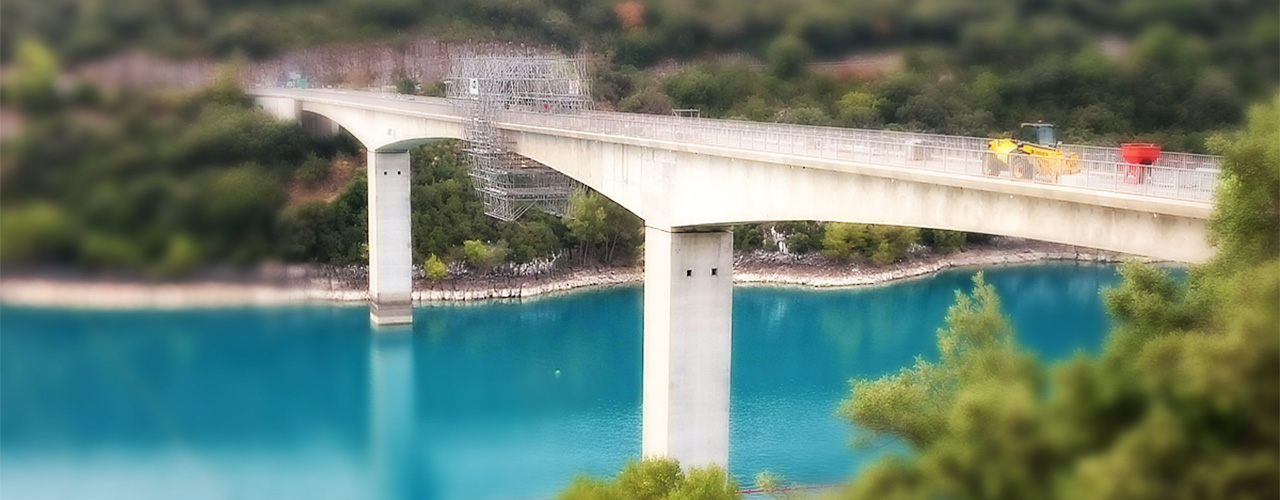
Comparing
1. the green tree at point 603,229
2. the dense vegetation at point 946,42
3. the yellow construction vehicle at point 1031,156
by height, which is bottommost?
the green tree at point 603,229

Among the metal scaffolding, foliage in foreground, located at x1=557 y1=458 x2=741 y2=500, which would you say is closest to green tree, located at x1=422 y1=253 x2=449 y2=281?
the metal scaffolding

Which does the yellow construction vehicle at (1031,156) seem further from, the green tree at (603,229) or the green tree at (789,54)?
the green tree at (603,229)

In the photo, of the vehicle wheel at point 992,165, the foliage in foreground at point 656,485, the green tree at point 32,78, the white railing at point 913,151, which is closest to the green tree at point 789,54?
the white railing at point 913,151

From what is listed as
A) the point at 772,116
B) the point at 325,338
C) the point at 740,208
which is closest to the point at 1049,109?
the point at 740,208

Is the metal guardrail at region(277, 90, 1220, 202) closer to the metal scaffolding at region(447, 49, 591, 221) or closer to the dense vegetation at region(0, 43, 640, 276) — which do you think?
the metal scaffolding at region(447, 49, 591, 221)

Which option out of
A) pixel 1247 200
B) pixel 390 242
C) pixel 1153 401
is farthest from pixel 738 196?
pixel 390 242

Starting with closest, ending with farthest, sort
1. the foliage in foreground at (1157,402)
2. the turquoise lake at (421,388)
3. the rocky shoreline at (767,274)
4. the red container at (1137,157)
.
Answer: the foliage in foreground at (1157,402), the turquoise lake at (421,388), the red container at (1137,157), the rocky shoreline at (767,274)

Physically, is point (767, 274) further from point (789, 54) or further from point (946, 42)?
point (946, 42)
